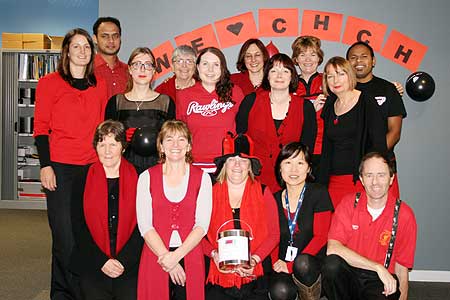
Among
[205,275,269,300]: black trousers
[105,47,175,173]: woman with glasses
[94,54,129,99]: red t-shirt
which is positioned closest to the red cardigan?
[105,47,175,173]: woman with glasses

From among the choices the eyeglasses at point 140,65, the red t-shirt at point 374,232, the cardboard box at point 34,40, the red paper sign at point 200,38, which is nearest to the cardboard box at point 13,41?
the cardboard box at point 34,40

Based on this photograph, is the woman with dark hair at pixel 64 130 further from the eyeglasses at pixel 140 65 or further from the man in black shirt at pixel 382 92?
the man in black shirt at pixel 382 92

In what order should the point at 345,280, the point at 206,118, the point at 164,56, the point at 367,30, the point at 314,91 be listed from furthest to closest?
the point at 164,56, the point at 367,30, the point at 314,91, the point at 206,118, the point at 345,280

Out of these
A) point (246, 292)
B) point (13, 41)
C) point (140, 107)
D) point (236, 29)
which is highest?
point (13, 41)

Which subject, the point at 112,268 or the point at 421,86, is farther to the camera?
the point at 421,86

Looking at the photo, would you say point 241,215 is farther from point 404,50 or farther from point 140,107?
point 404,50

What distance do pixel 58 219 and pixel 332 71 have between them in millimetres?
1948

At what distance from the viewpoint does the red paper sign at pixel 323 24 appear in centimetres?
454

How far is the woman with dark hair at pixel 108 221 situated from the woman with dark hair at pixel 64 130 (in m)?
0.29

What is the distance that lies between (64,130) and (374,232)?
1946mm

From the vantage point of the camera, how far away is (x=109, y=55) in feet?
13.3

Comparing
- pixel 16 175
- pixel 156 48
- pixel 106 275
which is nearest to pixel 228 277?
pixel 106 275

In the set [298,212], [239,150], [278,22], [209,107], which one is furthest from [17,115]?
[298,212]

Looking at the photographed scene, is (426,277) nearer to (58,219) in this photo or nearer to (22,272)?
(58,219)
